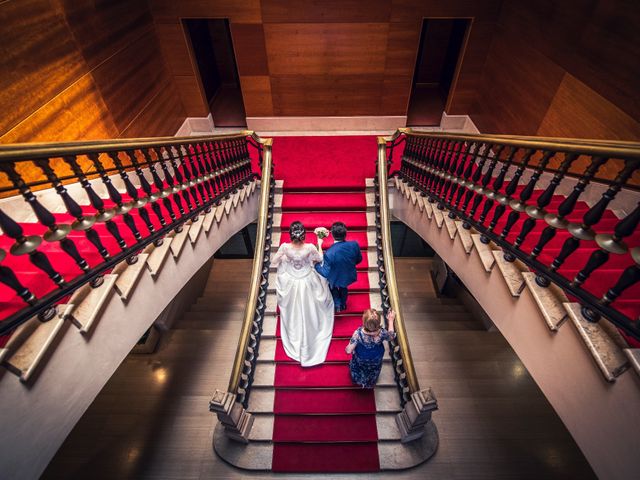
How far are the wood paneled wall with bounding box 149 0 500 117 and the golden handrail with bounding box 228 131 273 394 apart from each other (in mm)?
2178

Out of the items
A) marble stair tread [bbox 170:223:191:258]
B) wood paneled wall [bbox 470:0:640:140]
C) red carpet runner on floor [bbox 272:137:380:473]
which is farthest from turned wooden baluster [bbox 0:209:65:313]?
wood paneled wall [bbox 470:0:640:140]

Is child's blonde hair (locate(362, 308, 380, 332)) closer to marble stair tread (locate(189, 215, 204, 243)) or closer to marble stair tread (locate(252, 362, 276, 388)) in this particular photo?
marble stair tread (locate(252, 362, 276, 388))

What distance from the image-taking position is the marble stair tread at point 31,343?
58.6 inches

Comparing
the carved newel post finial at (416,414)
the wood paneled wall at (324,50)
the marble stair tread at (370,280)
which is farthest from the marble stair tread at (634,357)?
the wood paneled wall at (324,50)

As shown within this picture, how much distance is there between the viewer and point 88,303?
1.93 metres

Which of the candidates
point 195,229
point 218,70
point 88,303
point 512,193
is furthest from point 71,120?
point 218,70

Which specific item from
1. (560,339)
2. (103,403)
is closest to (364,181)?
(560,339)

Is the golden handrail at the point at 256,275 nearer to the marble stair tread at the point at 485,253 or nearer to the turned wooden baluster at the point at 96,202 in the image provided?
the turned wooden baluster at the point at 96,202

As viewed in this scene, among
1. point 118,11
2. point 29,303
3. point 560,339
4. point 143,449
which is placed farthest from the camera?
point 118,11

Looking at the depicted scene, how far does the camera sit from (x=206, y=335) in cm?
561

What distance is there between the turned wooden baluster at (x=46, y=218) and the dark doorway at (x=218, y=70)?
587 cm

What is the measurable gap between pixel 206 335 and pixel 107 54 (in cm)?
460

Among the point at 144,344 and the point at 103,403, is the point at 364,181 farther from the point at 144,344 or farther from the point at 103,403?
the point at 103,403

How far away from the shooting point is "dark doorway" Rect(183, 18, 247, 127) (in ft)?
23.3
